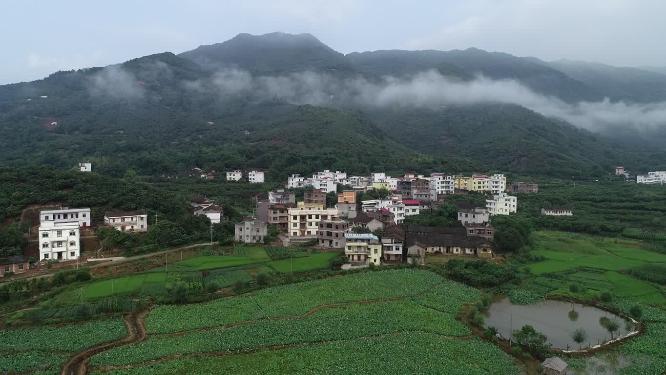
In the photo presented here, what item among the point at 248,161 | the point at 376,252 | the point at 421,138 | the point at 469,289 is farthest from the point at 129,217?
the point at 421,138

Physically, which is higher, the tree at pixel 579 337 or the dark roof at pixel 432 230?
the dark roof at pixel 432 230


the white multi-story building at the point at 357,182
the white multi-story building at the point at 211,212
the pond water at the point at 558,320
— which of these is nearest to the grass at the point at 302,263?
the white multi-story building at the point at 211,212

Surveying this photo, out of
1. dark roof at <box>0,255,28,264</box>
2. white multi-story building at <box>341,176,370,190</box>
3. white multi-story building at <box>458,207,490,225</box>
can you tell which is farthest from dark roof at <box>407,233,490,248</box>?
white multi-story building at <box>341,176,370,190</box>

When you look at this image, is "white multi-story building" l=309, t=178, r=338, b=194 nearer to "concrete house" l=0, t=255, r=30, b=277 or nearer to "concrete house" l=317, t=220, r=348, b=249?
"concrete house" l=317, t=220, r=348, b=249

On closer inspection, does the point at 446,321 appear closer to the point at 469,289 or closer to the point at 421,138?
the point at 469,289

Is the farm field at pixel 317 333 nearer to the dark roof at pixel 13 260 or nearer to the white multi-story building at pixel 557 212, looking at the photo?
the dark roof at pixel 13 260

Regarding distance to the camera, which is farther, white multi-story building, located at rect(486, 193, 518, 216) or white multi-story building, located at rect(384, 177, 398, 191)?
white multi-story building, located at rect(384, 177, 398, 191)

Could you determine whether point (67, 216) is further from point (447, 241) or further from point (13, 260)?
point (447, 241)
